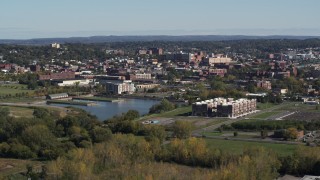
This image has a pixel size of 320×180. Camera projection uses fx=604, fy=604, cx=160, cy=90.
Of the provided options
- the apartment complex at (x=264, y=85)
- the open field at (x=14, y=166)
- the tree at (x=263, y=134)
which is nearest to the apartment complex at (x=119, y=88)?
the apartment complex at (x=264, y=85)

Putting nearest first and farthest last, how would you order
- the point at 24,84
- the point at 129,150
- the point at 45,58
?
the point at 129,150, the point at 24,84, the point at 45,58

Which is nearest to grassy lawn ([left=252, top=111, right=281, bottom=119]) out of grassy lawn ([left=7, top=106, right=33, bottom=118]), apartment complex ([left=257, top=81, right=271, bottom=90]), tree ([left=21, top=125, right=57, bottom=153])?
grassy lawn ([left=7, top=106, right=33, bottom=118])

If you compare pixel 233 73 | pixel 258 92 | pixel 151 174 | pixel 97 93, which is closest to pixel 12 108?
pixel 97 93

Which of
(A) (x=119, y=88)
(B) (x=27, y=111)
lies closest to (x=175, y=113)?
(B) (x=27, y=111)

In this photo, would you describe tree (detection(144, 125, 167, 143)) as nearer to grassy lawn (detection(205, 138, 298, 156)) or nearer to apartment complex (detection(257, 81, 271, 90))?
grassy lawn (detection(205, 138, 298, 156))

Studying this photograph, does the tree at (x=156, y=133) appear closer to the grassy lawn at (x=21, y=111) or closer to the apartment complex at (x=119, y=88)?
the grassy lawn at (x=21, y=111)

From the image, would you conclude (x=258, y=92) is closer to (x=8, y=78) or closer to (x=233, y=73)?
(x=233, y=73)
